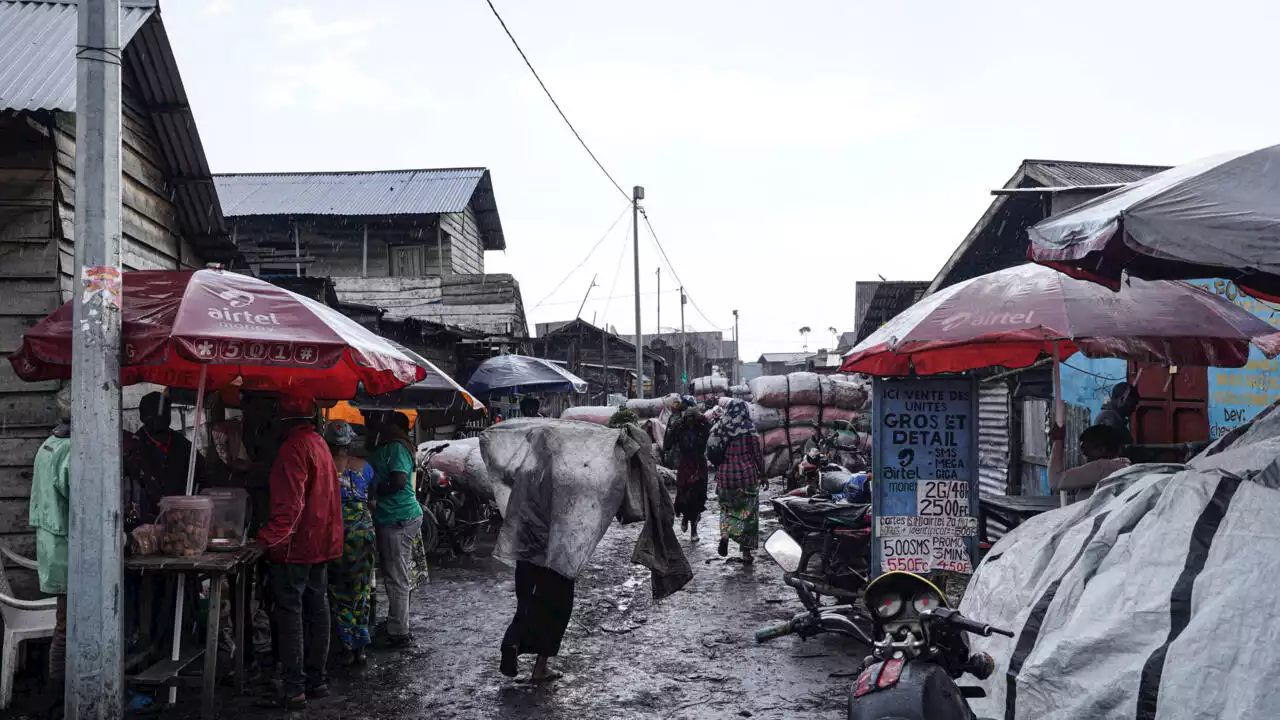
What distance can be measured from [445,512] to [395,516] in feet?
14.4

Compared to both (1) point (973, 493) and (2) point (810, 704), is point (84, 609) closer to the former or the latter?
(2) point (810, 704)

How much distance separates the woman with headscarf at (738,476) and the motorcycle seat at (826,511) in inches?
118

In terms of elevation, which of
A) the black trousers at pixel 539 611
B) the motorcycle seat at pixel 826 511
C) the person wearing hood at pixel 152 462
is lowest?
the black trousers at pixel 539 611

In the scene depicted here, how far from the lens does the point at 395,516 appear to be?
7051mm

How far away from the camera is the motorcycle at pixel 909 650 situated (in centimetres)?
294

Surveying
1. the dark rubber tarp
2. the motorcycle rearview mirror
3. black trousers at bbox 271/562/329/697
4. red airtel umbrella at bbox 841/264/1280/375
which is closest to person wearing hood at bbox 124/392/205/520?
black trousers at bbox 271/562/329/697

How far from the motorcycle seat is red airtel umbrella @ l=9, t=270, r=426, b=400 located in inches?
155

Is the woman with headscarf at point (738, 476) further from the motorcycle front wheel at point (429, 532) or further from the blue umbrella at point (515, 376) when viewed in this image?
the blue umbrella at point (515, 376)

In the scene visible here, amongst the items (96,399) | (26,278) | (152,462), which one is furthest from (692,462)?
(96,399)

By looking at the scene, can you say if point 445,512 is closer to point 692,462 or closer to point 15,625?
point 692,462

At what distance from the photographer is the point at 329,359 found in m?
5.20

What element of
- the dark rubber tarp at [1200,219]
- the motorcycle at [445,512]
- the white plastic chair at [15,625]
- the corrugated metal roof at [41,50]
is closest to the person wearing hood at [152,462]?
the white plastic chair at [15,625]

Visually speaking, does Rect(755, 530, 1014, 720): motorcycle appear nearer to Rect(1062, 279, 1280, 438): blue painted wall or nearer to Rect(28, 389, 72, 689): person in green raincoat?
Rect(28, 389, 72, 689): person in green raincoat

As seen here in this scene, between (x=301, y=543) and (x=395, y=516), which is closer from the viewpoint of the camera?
(x=301, y=543)
